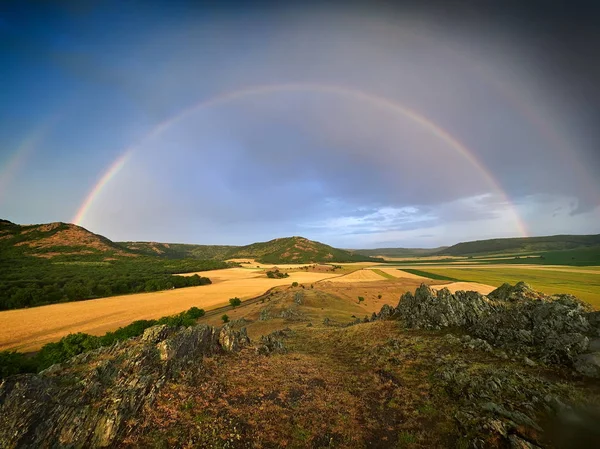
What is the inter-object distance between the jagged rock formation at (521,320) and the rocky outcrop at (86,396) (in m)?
28.4

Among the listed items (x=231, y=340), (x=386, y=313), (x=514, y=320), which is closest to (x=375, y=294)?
(x=386, y=313)

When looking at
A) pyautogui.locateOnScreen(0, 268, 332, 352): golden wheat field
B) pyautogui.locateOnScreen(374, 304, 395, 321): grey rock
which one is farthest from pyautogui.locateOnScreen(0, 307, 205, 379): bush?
pyautogui.locateOnScreen(374, 304, 395, 321): grey rock

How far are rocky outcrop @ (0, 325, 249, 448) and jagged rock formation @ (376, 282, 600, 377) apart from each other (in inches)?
1119

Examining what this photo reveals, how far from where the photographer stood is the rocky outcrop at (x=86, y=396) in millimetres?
13094

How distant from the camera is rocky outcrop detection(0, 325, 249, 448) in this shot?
43.0 feet

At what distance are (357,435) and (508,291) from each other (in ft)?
93.2

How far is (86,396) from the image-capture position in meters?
15.6

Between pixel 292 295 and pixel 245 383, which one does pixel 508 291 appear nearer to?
pixel 245 383

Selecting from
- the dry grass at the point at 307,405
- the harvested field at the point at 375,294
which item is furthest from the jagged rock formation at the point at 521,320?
the harvested field at the point at 375,294

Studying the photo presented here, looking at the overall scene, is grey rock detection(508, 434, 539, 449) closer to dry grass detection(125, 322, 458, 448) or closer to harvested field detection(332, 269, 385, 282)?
dry grass detection(125, 322, 458, 448)

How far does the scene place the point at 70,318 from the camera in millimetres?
72188

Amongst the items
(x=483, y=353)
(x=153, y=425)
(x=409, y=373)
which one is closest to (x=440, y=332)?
(x=483, y=353)

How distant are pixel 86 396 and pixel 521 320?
3596 cm

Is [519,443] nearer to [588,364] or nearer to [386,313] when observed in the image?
[588,364]
